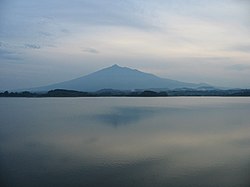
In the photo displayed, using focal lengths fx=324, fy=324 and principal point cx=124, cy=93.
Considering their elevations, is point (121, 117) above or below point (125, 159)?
above

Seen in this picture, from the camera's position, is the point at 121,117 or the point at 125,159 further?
the point at 121,117

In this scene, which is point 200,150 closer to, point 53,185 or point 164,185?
point 164,185

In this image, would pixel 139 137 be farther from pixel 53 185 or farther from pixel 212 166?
pixel 53 185

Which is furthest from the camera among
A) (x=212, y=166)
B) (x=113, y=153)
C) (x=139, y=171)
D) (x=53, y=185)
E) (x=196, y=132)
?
(x=196, y=132)

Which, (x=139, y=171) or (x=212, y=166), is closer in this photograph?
(x=139, y=171)

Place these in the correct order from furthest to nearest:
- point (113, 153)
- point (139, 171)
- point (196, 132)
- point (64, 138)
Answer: point (196, 132)
point (64, 138)
point (113, 153)
point (139, 171)

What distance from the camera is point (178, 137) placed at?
5176 mm

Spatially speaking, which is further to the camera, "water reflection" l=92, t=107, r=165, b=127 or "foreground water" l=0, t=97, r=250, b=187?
"water reflection" l=92, t=107, r=165, b=127

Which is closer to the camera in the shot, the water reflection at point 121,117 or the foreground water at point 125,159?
the foreground water at point 125,159

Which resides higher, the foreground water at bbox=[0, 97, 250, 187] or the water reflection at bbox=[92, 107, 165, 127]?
the water reflection at bbox=[92, 107, 165, 127]

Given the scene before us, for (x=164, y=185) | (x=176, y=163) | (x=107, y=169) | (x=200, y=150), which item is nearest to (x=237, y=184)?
(x=164, y=185)

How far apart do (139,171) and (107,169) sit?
31 cm

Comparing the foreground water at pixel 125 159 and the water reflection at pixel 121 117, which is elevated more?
the water reflection at pixel 121 117

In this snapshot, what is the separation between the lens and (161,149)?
4148 mm
